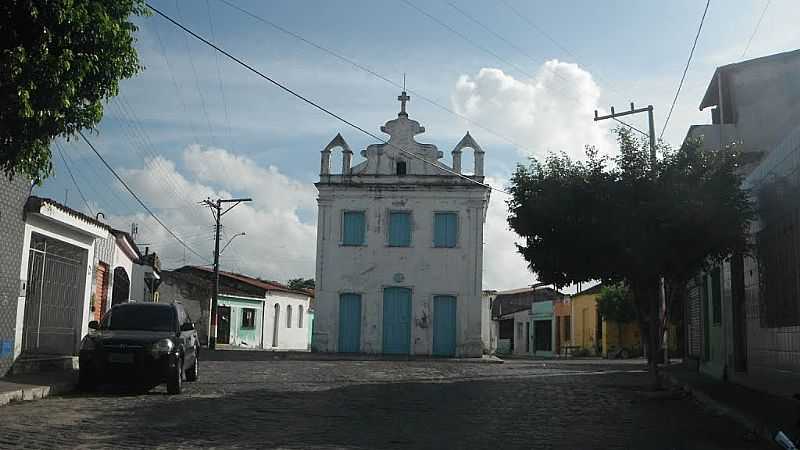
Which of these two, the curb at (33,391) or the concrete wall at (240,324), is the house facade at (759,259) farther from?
the concrete wall at (240,324)

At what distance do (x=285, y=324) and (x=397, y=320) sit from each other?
2372 cm

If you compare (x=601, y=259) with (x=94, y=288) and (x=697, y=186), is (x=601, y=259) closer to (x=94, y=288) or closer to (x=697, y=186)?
(x=697, y=186)

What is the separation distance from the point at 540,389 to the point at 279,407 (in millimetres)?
6809

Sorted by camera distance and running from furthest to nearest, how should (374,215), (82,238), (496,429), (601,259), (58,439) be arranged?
(374,215), (82,238), (601,259), (496,429), (58,439)

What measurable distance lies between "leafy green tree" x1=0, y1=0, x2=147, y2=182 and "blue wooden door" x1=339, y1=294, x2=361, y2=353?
25366 millimetres

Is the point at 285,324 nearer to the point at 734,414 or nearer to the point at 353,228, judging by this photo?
Result: the point at 353,228

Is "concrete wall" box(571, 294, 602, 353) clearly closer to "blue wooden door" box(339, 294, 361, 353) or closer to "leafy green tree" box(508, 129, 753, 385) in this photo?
"blue wooden door" box(339, 294, 361, 353)

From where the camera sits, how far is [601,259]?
1697cm

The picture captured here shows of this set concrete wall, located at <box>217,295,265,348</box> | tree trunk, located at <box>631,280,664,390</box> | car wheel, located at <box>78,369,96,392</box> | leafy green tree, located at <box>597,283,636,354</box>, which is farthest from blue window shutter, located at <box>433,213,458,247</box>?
car wheel, located at <box>78,369,96,392</box>

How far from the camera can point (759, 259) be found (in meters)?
16.7

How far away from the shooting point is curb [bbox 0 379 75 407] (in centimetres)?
1210

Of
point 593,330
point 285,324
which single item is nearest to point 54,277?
point 285,324

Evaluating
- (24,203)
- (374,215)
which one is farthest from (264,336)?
(24,203)

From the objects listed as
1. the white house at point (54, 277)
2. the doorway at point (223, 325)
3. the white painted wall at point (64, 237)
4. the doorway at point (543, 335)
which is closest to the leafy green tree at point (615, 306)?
the doorway at point (543, 335)
